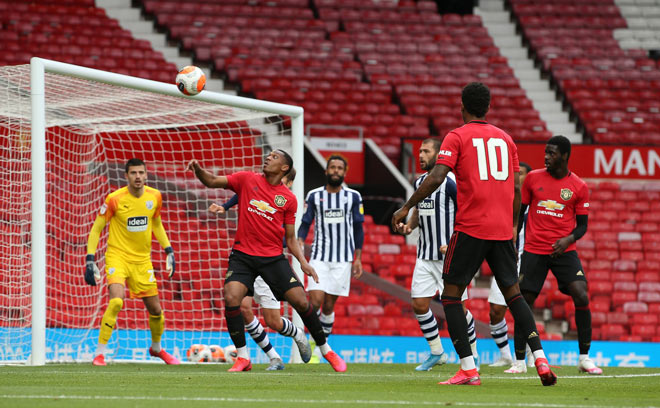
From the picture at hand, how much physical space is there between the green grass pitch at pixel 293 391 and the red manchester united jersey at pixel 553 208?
1.43m

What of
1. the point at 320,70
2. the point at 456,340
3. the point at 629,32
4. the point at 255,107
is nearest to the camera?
the point at 456,340

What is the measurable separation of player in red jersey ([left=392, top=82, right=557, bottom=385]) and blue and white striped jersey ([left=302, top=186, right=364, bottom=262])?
3.90 m

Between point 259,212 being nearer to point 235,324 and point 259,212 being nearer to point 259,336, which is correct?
point 235,324

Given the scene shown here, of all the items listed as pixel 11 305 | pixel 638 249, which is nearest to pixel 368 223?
pixel 638 249

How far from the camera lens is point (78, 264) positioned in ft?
37.4

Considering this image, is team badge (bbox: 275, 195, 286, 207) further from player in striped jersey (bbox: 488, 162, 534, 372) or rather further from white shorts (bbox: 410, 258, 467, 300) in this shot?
player in striped jersey (bbox: 488, 162, 534, 372)

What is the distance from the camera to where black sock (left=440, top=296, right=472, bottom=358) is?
5.88 metres

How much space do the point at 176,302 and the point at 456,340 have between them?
6455mm

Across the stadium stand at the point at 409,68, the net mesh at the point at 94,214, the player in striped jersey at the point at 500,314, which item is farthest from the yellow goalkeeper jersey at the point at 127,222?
the stadium stand at the point at 409,68

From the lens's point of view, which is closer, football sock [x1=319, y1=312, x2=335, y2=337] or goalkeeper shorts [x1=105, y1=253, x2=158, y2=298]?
goalkeeper shorts [x1=105, y1=253, x2=158, y2=298]

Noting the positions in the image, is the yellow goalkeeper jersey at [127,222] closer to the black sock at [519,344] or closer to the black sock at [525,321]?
the black sock at [519,344]

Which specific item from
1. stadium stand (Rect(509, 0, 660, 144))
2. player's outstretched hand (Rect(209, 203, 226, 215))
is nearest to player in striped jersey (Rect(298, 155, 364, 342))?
player's outstretched hand (Rect(209, 203, 226, 215))

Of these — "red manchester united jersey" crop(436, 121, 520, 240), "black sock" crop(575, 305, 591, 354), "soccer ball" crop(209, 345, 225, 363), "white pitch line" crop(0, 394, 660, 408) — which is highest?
"red manchester united jersey" crop(436, 121, 520, 240)

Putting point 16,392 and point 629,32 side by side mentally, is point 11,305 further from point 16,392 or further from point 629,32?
point 629,32
